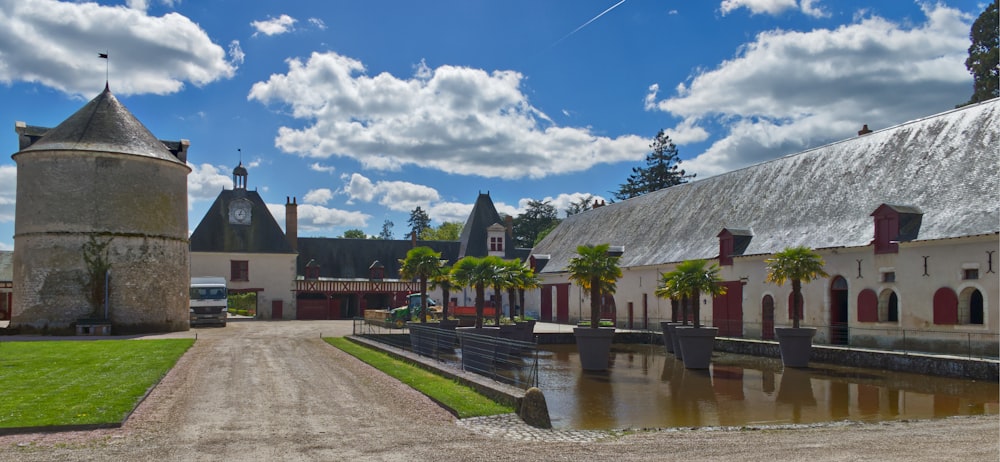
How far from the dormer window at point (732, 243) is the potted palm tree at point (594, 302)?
976 cm

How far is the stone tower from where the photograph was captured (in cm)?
2939

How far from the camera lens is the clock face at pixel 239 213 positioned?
4894 centimetres

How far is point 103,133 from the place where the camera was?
30328 millimetres

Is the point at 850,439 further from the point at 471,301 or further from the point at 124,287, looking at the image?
the point at 471,301

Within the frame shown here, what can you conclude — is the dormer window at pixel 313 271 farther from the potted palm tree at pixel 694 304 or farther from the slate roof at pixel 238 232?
the potted palm tree at pixel 694 304

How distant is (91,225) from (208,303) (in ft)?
26.0

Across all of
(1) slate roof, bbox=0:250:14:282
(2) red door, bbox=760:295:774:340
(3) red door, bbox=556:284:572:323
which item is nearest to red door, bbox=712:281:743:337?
(2) red door, bbox=760:295:774:340

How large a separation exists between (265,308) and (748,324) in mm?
32251

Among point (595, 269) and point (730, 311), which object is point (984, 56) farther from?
point (595, 269)

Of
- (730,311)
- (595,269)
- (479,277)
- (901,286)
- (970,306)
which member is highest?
(595,269)

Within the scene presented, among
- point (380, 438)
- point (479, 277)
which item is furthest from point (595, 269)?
point (380, 438)

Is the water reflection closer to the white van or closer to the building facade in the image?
the building facade

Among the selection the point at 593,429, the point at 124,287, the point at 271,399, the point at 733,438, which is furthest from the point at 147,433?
the point at 124,287

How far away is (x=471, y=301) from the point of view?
5412 centimetres
